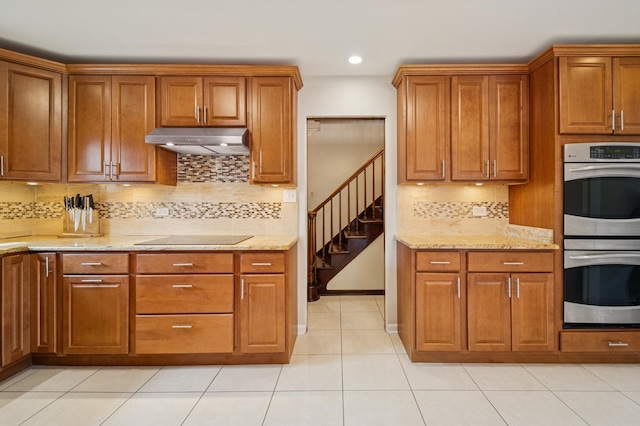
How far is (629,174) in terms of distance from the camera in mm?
2363

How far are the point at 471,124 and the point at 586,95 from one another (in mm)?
794

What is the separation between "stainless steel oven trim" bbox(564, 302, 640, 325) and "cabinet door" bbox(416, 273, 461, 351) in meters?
0.83

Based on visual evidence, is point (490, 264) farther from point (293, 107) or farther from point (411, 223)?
point (293, 107)

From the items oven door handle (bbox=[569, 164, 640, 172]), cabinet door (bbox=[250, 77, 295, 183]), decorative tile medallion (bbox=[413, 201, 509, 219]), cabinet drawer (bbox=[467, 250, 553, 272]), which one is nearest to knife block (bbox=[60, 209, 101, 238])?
cabinet door (bbox=[250, 77, 295, 183])

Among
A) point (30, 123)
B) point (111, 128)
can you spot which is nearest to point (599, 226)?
point (111, 128)

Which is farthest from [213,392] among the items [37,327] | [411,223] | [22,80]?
[22,80]

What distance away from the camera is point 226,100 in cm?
274

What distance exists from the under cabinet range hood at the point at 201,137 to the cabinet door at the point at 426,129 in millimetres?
1408

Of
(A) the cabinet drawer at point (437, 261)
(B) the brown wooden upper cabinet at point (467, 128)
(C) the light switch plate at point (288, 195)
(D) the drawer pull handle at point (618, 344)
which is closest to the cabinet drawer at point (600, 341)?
(D) the drawer pull handle at point (618, 344)

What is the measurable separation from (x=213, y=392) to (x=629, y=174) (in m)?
3.33

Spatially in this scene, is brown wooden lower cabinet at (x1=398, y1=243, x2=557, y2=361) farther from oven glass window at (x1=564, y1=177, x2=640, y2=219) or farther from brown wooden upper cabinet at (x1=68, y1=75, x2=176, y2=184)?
brown wooden upper cabinet at (x1=68, y1=75, x2=176, y2=184)

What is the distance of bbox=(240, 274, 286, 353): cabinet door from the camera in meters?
2.45

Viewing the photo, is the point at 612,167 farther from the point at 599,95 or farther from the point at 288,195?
the point at 288,195

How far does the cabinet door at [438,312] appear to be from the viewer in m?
2.49
